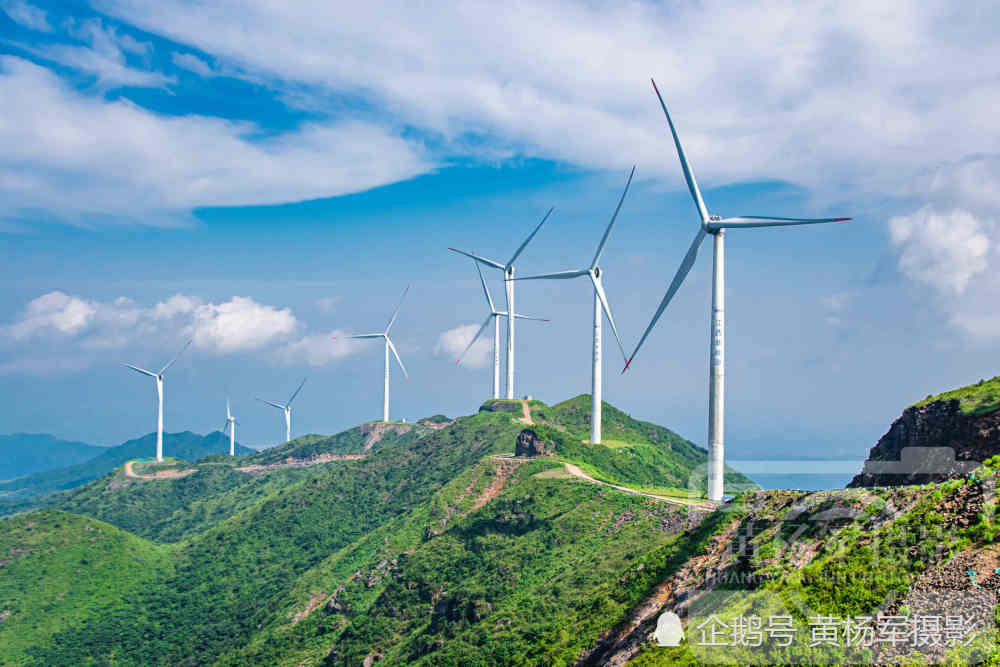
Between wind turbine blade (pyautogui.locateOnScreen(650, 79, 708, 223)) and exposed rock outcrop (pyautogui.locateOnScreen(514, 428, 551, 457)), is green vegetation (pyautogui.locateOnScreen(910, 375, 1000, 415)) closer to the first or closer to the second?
wind turbine blade (pyautogui.locateOnScreen(650, 79, 708, 223))

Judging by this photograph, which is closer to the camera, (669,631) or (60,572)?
(669,631)

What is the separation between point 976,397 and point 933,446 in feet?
15.5

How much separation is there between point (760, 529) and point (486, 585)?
4512cm

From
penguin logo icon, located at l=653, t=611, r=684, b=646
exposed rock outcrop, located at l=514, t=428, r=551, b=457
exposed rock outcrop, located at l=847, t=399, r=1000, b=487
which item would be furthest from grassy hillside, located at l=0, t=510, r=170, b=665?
exposed rock outcrop, located at l=847, t=399, r=1000, b=487

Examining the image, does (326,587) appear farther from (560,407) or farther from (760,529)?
(760,529)

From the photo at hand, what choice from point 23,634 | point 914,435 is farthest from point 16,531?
point 914,435

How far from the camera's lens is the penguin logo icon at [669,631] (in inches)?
1729

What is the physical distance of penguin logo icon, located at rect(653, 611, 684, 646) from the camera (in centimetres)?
4391

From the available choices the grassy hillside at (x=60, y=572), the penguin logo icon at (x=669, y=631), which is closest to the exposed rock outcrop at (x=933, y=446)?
the penguin logo icon at (x=669, y=631)

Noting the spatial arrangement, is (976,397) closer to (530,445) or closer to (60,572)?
(530,445)

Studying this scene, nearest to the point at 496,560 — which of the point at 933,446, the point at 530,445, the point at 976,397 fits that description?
the point at 530,445

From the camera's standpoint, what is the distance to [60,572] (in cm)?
14825

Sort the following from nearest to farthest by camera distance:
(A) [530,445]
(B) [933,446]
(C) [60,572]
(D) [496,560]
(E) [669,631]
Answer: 1. (E) [669,631]
2. (B) [933,446]
3. (D) [496,560]
4. (A) [530,445]
5. (C) [60,572]

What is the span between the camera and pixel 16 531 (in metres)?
162
